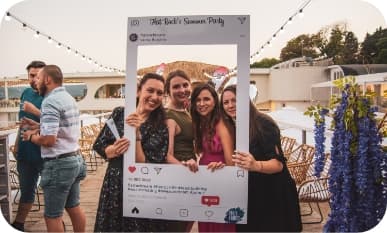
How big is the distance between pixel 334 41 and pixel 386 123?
0.63 metres

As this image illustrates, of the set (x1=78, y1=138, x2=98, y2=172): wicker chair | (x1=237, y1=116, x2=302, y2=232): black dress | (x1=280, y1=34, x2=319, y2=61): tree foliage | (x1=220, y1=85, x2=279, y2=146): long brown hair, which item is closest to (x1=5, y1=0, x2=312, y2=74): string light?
(x1=280, y1=34, x2=319, y2=61): tree foliage

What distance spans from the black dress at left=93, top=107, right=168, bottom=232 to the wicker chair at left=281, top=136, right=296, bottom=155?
85cm

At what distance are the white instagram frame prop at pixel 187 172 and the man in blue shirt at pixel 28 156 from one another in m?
0.67

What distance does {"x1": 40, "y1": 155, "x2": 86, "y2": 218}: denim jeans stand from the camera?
9.66 feet

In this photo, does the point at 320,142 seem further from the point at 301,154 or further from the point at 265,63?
the point at 265,63

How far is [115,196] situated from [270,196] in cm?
104

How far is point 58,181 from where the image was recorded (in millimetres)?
2945

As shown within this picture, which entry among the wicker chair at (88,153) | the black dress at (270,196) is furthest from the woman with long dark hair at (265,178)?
the wicker chair at (88,153)

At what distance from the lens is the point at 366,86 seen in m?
2.80

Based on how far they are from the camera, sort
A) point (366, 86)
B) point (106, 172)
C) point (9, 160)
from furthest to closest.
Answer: point (9, 160) → point (106, 172) → point (366, 86)

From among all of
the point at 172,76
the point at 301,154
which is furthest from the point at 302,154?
the point at 172,76

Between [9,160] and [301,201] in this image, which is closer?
[301,201]

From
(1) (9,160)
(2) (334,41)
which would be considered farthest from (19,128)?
(2) (334,41)

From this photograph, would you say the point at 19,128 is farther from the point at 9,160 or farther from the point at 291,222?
the point at 291,222
